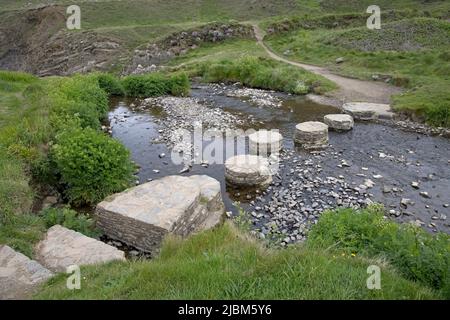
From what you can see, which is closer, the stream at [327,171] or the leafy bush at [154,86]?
the stream at [327,171]

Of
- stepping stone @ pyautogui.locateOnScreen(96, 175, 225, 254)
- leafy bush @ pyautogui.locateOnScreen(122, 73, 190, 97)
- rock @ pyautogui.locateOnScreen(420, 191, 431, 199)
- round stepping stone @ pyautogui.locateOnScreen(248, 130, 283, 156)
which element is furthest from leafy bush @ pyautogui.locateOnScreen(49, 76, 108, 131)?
rock @ pyautogui.locateOnScreen(420, 191, 431, 199)

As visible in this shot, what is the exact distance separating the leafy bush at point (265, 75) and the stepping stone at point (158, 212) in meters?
16.1

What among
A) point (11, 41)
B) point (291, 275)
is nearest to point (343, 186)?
point (291, 275)

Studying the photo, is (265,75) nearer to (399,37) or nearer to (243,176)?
(399,37)

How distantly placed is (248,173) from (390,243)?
256 inches

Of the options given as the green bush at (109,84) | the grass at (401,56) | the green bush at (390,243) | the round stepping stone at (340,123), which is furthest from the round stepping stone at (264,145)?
the green bush at (109,84)

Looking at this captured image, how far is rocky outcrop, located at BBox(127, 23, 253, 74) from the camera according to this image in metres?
43.0

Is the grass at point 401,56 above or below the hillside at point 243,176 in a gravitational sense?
above

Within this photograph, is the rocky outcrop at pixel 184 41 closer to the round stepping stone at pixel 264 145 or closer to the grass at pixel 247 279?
the round stepping stone at pixel 264 145

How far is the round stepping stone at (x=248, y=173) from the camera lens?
1380cm

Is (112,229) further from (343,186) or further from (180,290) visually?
(343,186)

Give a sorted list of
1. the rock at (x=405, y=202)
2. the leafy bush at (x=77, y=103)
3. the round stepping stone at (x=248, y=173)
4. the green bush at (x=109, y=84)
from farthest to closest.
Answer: the green bush at (x=109, y=84), the leafy bush at (x=77, y=103), the round stepping stone at (x=248, y=173), the rock at (x=405, y=202)

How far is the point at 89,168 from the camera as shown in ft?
40.5

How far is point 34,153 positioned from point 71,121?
2799 mm
